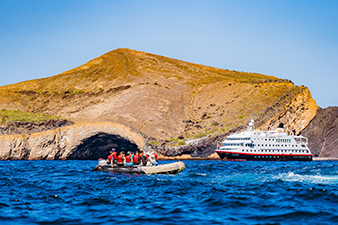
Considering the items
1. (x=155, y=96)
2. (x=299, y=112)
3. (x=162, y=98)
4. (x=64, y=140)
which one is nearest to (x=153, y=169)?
(x=64, y=140)

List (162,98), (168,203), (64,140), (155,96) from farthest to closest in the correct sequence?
1. (162,98)
2. (155,96)
3. (64,140)
4. (168,203)

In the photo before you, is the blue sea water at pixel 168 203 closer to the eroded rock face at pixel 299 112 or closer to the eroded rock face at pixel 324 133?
the eroded rock face at pixel 324 133

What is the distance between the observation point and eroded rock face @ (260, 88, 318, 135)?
4387 inches

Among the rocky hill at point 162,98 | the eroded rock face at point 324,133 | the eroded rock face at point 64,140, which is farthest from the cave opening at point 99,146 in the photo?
the eroded rock face at point 324,133

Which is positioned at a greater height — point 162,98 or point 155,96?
point 155,96

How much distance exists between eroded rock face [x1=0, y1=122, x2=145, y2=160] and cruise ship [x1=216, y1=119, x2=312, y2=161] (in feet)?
74.0

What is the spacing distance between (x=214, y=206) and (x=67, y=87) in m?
146

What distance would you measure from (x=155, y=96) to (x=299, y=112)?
161ft

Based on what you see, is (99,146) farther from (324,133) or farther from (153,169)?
(324,133)

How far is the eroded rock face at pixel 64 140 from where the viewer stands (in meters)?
91.2

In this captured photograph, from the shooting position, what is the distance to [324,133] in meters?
110

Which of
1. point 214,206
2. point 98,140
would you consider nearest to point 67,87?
point 98,140

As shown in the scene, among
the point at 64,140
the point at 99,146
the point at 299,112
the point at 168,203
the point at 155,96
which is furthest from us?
the point at 155,96

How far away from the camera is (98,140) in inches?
3743
